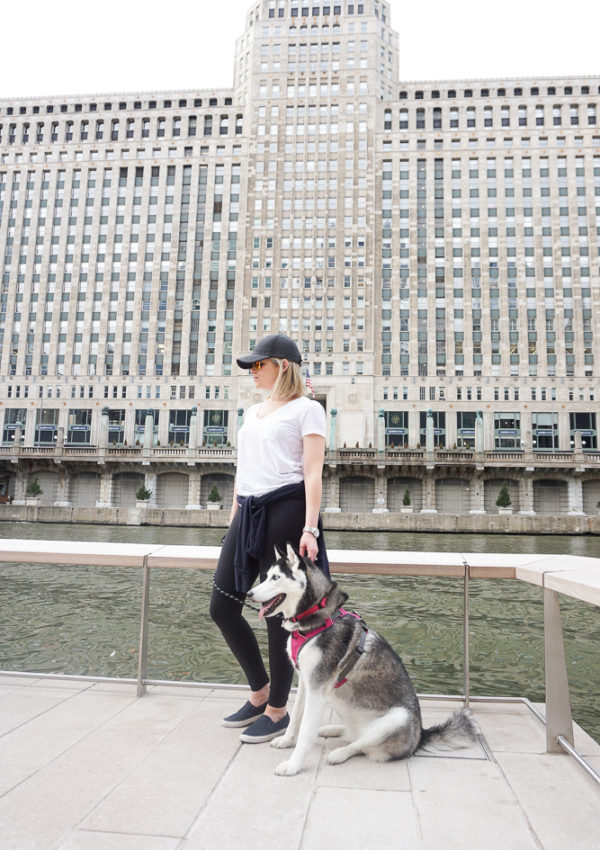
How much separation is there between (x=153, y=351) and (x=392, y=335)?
25.2 metres

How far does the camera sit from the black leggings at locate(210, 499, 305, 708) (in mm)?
3416

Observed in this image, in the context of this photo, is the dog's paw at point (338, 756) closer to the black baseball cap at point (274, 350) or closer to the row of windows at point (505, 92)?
the black baseball cap at point (274, 350)

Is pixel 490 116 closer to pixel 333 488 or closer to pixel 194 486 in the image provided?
pixel 333 488

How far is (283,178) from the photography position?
60594mm

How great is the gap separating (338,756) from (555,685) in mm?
1342

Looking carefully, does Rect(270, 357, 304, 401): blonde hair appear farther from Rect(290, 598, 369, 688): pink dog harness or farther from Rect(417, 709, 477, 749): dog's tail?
Rect(417, 709, 477, 749): dog's tail

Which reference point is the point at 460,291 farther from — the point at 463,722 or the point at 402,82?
the point at 463,722

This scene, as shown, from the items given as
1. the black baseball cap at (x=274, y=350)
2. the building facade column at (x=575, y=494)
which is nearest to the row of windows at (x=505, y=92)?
the building facade column at (x=575, y=494)

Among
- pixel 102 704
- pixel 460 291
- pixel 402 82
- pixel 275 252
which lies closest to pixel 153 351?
pixel 275 252

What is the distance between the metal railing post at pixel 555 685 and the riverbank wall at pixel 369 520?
3313cm

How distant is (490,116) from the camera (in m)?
60.8

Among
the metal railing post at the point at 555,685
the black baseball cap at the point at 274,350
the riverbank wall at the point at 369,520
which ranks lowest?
the riverbank wall at the point at 369,520

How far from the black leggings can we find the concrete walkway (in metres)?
0.38

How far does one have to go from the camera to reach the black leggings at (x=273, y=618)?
134 inches
